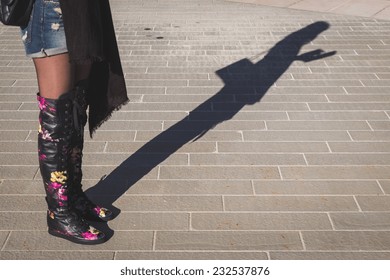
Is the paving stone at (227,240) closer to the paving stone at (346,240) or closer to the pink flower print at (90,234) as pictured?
the paving stone at (346,240)

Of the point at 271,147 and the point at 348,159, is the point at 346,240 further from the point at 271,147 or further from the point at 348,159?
the point at 271,147

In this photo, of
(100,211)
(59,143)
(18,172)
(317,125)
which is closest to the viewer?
(59,143)

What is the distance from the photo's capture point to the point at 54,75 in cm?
259

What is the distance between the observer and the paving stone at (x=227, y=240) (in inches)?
116

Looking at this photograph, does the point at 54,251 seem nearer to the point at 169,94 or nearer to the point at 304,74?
the point at 169,94

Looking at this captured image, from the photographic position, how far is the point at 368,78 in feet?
17.7

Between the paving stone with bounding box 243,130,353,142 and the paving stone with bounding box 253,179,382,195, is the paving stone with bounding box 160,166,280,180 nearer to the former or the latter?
the paving stone with bounding box 253,179,382,195

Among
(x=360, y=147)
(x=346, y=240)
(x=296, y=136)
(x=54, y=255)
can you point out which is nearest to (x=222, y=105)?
(x=296, y=136)

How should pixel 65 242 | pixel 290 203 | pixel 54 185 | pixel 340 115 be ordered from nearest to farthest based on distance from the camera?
pixel 54 185
pixel 65 242
pixel 290 203
pixel 340 115

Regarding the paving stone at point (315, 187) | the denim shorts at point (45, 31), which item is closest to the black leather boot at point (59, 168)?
the denim shorts at point (45, 31)

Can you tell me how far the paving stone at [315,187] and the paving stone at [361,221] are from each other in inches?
9.8

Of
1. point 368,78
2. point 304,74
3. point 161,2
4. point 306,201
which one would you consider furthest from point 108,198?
point 161,2

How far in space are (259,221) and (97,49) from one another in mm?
1458

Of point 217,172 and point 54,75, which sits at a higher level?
point 54,75
